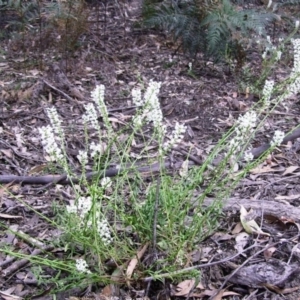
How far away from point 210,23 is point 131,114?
1057 mm

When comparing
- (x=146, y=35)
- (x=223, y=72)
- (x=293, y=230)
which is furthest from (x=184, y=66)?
(x=293, y=230)

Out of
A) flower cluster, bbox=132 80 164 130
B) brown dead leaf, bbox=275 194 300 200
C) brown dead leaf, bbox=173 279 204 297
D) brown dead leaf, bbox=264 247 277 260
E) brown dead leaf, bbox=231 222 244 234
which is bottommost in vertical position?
brown dead leaf, bbox=173 279 204 297

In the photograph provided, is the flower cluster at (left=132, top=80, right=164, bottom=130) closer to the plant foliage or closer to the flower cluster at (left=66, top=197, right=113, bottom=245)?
the flower cluster at (left=66, top=197, right=113, bottom=245)

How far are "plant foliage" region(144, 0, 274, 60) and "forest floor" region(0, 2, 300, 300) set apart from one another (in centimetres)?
23

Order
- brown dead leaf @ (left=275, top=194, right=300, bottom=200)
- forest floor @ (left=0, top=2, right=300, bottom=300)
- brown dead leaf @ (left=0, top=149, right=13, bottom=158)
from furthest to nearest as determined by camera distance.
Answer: brown dead leaf @ (left=0, top=149, right=13, bottom=158) < brown dead leaf @ (left=275, top=194, right=300, bottom=200) < forest floor @ (left=0, top=2, right=300, bottom=300)

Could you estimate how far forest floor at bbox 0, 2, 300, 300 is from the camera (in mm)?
2068

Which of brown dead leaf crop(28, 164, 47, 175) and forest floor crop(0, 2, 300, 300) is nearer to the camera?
forest floor crop(0, 2, 300, 300)

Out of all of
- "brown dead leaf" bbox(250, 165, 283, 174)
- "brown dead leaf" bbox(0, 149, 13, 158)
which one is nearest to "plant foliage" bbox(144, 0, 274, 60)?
"brown dead leaf" bbox(250, 165, 283, 174)

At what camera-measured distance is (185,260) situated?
203 centimetres

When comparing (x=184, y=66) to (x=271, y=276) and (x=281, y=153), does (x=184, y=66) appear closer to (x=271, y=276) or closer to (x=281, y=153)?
(x=281, y=153)

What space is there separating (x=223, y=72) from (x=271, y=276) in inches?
104

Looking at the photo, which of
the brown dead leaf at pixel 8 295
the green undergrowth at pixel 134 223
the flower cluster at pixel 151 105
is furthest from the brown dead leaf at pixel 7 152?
the flower cluster at pixel 151 105

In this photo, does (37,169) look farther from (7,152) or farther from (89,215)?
(89,215)

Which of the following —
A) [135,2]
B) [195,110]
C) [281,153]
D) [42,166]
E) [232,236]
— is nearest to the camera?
[232,236]
